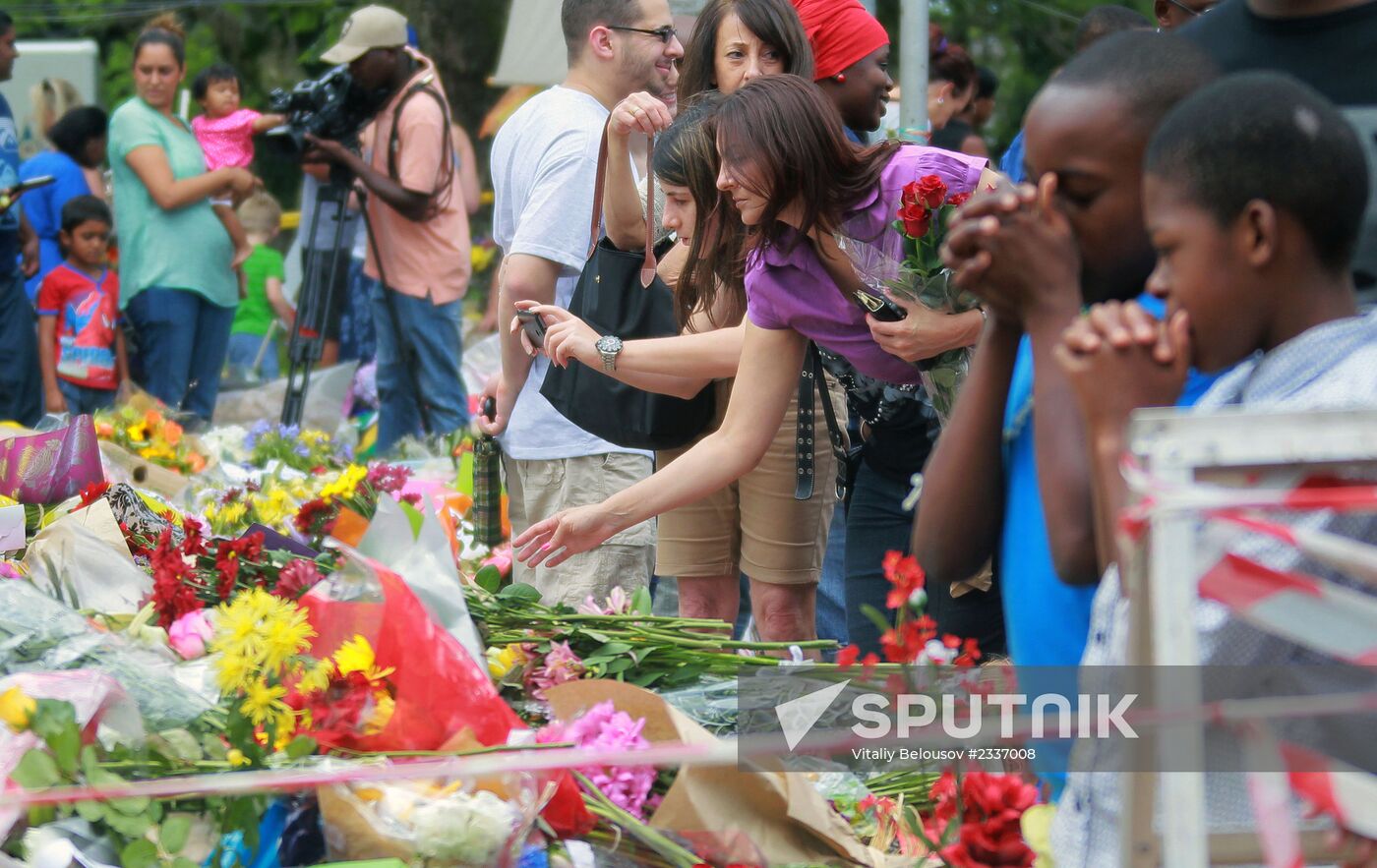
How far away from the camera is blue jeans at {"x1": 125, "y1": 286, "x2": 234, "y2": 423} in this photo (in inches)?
272

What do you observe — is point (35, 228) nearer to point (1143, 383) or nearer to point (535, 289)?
point (535, 289)

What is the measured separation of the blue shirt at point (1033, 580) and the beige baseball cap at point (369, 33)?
5.34 metres

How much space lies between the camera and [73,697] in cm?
213

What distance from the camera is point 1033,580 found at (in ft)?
5.35

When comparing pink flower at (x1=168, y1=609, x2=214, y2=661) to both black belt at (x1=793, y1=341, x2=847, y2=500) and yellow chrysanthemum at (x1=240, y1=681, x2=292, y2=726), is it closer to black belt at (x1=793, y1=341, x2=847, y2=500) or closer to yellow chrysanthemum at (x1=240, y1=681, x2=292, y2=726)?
yellow chrysanthemum at (x1=240, y1=681, x2=292, y2=726)

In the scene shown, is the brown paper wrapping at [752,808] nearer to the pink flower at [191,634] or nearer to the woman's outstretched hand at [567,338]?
the pink flower at [191,634]

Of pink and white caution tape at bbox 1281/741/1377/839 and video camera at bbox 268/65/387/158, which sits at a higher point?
pink and white caution tape at bbox 1281/741/1377/839

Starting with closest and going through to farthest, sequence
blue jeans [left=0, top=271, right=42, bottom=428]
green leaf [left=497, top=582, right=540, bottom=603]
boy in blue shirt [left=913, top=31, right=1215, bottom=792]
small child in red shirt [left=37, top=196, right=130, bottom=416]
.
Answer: boy in blue shirt [left=913, top=31, right=1215, bottom=792] < green leaf [left=497, top=582, right=540, bottom=603] < blue jeans [left=0, top=271, right=42, bottom=428] < small child in red shirt [left=37, top=196, right=130, bottom=416]

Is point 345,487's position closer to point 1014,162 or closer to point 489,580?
point 489,580

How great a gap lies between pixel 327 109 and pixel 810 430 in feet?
13.0

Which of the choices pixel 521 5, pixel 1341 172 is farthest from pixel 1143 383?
pixel 521 5

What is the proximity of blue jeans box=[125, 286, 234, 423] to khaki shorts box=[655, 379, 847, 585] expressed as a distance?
12.5ft

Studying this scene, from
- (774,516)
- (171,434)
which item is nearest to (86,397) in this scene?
(171,434)

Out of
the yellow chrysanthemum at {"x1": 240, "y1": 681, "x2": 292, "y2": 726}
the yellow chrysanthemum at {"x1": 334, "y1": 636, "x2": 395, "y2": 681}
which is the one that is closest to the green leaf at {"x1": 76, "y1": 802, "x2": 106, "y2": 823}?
the yellow chrysanthemum at {"x1": 240, "y1": 681, "x2": 292, "y2": 726}
